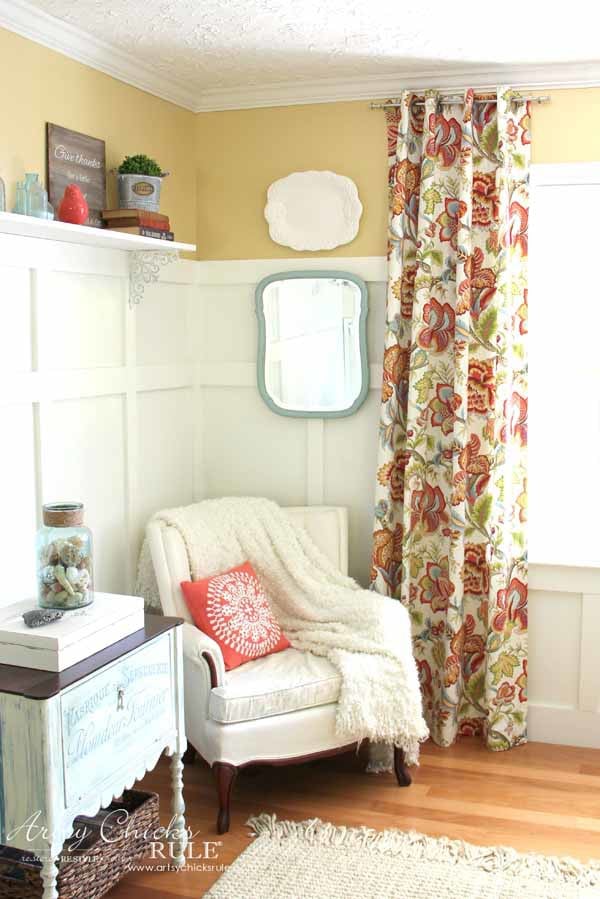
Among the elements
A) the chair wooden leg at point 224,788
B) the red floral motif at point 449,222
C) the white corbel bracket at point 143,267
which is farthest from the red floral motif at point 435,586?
the white corbel bracket at point 143,267

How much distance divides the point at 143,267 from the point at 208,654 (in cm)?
139

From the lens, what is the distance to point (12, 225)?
2.68 metres

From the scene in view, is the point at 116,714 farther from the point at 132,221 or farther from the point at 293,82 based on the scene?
the point at 293,82

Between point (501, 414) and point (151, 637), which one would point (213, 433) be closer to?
point (501, 414)

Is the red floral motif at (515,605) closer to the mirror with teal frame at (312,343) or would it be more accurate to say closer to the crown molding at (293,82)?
the mirror with teal frame at (312,343)

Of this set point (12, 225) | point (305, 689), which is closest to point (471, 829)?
point (305, 689)

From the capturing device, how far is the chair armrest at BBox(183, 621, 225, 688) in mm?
3059

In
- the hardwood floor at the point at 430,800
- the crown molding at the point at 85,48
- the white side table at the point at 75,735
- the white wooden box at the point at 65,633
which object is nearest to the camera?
the white side table at the point at 75,735

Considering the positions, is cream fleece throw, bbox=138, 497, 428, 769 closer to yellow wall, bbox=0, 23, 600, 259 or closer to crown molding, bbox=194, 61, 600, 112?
yellow wall, bbox=0, 23, 600, 259

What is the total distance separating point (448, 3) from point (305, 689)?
210 centimetres

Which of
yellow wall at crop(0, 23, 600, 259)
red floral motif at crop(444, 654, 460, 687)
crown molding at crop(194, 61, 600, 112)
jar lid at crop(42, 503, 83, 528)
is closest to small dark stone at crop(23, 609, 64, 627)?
jar lid at crop(42, 503, 83, 528)

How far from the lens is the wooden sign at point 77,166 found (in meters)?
3.00

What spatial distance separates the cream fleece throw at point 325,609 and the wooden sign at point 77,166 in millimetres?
1118

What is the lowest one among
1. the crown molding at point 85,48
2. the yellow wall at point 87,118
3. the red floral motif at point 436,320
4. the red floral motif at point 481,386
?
the red floral motif at point 481,386
